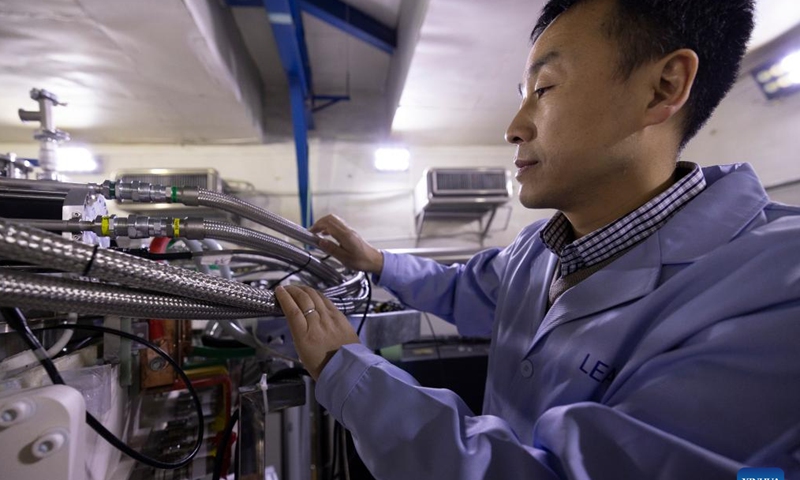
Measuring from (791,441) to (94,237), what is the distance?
3.34 ft

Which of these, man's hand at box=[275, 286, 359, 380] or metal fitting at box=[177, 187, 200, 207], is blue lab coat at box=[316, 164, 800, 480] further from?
metal fitting at box=[177, 187, 200, 207]

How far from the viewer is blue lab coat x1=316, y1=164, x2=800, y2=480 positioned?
1.24 ft

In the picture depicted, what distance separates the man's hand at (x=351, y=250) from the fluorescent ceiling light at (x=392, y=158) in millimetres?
1266

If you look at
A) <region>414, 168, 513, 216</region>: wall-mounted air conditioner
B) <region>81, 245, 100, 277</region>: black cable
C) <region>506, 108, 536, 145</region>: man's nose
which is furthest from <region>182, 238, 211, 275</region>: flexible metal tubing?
<region>414, 168, 513, 216</region>: wall-mounted air conditioner

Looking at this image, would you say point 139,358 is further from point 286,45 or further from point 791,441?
point 286,45

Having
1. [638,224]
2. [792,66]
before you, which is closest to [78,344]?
[638,224]

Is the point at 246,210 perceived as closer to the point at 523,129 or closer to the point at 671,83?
the point at 523,129

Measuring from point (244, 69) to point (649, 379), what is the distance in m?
2.19

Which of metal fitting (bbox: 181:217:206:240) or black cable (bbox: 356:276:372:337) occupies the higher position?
metal fitting (bbox: 181:217:206:240)

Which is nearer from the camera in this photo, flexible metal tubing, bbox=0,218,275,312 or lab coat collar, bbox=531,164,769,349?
flexible metal tubing, bbox=0,218,275,312

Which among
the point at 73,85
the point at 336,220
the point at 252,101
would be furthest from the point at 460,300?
the point at 73,85

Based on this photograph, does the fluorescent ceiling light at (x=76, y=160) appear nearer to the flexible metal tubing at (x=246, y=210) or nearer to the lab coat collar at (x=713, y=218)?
the flexible metal tubing at (x=246, y=210)

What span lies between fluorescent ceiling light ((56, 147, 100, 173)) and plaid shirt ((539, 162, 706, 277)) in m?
2.67

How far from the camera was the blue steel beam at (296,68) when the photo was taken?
1366mm
